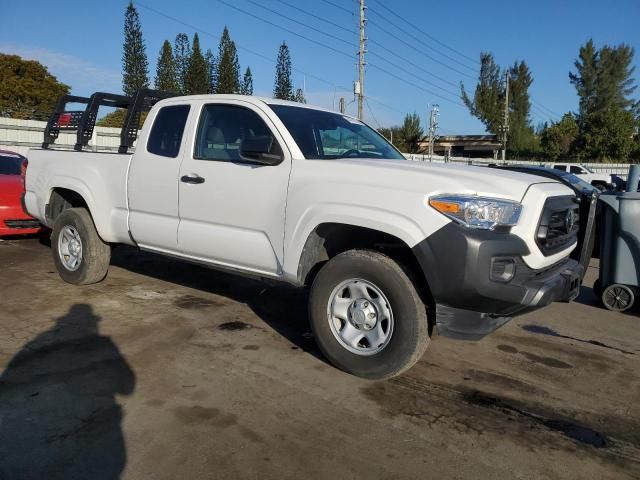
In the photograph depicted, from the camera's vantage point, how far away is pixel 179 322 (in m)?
4.93

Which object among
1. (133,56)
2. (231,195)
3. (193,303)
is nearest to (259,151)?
(231,195)

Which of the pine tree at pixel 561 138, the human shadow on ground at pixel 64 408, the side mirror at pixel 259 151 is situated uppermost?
the pine tree at pixel 561 138

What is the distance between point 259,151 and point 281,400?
1.81 m

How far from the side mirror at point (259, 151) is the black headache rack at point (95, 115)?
2259mm

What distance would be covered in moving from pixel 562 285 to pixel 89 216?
15.6 ft

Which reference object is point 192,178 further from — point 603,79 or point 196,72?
point 603,79

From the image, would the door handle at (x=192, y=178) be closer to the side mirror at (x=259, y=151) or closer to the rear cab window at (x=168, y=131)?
the rear cab window at (x=168, y=131)

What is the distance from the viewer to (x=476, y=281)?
3.22 m

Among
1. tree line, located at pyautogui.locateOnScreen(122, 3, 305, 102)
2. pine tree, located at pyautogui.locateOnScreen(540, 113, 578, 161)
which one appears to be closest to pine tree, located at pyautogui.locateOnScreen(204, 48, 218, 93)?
tree line, located at pyautogui.locateOnScreen(122, 3, 305, 102)

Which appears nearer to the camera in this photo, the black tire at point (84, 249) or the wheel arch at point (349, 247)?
the wheel arch at point (349, 247)

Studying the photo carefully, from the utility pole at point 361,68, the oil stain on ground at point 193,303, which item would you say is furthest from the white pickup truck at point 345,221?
the utility pole at point 361,68

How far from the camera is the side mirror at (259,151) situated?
13.5 feet

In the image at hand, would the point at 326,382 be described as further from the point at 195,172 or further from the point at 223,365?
the point at 195,172

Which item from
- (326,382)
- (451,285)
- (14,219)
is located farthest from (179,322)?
(14,219)
